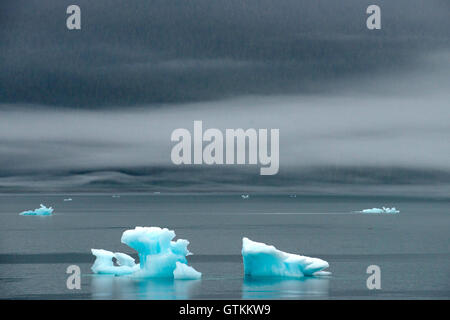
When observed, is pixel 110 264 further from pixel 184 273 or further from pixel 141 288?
pixel 141 288

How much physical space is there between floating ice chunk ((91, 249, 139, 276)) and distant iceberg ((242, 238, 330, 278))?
20.0 ft

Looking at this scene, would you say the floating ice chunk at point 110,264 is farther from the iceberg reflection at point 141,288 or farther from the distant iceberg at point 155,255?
the iceberg reflection at point 141,288

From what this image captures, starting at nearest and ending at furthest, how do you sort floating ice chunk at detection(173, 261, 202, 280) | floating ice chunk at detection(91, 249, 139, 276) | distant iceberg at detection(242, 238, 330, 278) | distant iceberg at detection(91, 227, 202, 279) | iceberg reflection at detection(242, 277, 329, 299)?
1. iceberg reflection at detection(242, 277, 329, 299)
2. distant iceberg at detection(91, 227, 202, 279)
3. distant iceberg at detection(242, 238, 330, 278)
4. floating ice chunk at detection(173, 261, 202, 280)
5. floating ice chunk at detection(91, 249, 139, 276)

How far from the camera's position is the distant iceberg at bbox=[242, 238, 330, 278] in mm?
30714

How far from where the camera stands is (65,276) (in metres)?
39.6

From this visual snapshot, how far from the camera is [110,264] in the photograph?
35.9 meters

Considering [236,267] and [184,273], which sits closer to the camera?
[184,273]

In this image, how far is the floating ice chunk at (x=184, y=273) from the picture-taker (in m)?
32.6

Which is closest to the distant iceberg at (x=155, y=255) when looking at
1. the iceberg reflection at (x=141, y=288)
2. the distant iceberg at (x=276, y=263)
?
the iceberg reflection at (x=141, y=288)

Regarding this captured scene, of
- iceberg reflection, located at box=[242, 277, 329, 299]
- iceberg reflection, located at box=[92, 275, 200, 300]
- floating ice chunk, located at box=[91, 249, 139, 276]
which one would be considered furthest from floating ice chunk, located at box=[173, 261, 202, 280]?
floating ice chunk, located at box=[91, 249, 139, 276]

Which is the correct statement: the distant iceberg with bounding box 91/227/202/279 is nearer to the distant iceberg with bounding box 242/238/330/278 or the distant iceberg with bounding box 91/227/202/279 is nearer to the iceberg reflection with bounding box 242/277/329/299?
the distant iceberg with bounding box 242/238/330/278

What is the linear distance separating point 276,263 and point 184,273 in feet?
15.2

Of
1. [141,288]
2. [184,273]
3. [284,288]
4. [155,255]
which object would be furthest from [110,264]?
[284,288]

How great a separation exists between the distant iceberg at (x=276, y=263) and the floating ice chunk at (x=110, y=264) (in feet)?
20.0
